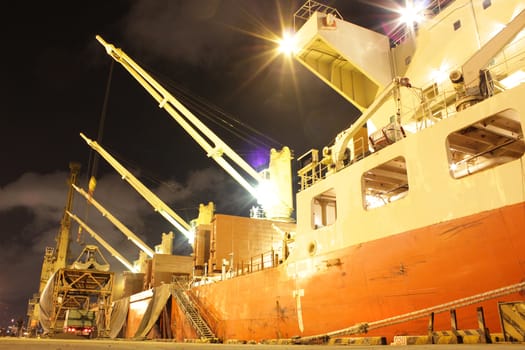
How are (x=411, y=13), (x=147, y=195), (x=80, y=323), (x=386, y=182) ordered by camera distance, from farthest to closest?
1. (x=147, y=195)
2. (x=80, y=323)
3. (x=411, y=13)
4. (x=386, y=182)

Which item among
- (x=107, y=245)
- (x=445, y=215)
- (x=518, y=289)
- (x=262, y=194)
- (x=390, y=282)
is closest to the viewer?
(x=518, y=289)

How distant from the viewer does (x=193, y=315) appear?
1770cm

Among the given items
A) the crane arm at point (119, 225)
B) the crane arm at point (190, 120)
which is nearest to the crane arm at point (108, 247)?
the crane arm at point (119, 225)

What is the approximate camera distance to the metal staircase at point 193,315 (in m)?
16.0

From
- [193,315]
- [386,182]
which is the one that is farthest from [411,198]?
[193,315]

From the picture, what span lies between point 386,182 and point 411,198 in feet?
10.8

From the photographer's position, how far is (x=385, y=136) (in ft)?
34.0

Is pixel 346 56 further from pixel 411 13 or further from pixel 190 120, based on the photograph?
pixel 190 120

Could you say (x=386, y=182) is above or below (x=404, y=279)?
above

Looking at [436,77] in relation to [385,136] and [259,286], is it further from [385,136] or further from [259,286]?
[259,286]

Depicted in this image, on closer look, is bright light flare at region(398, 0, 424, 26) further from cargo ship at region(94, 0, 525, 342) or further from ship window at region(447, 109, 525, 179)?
ship window at region(447, 109, 525, 179)

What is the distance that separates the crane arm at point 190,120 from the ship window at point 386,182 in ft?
45.1

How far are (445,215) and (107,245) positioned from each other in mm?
54757

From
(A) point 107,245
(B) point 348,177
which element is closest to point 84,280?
(B) point 348,177
